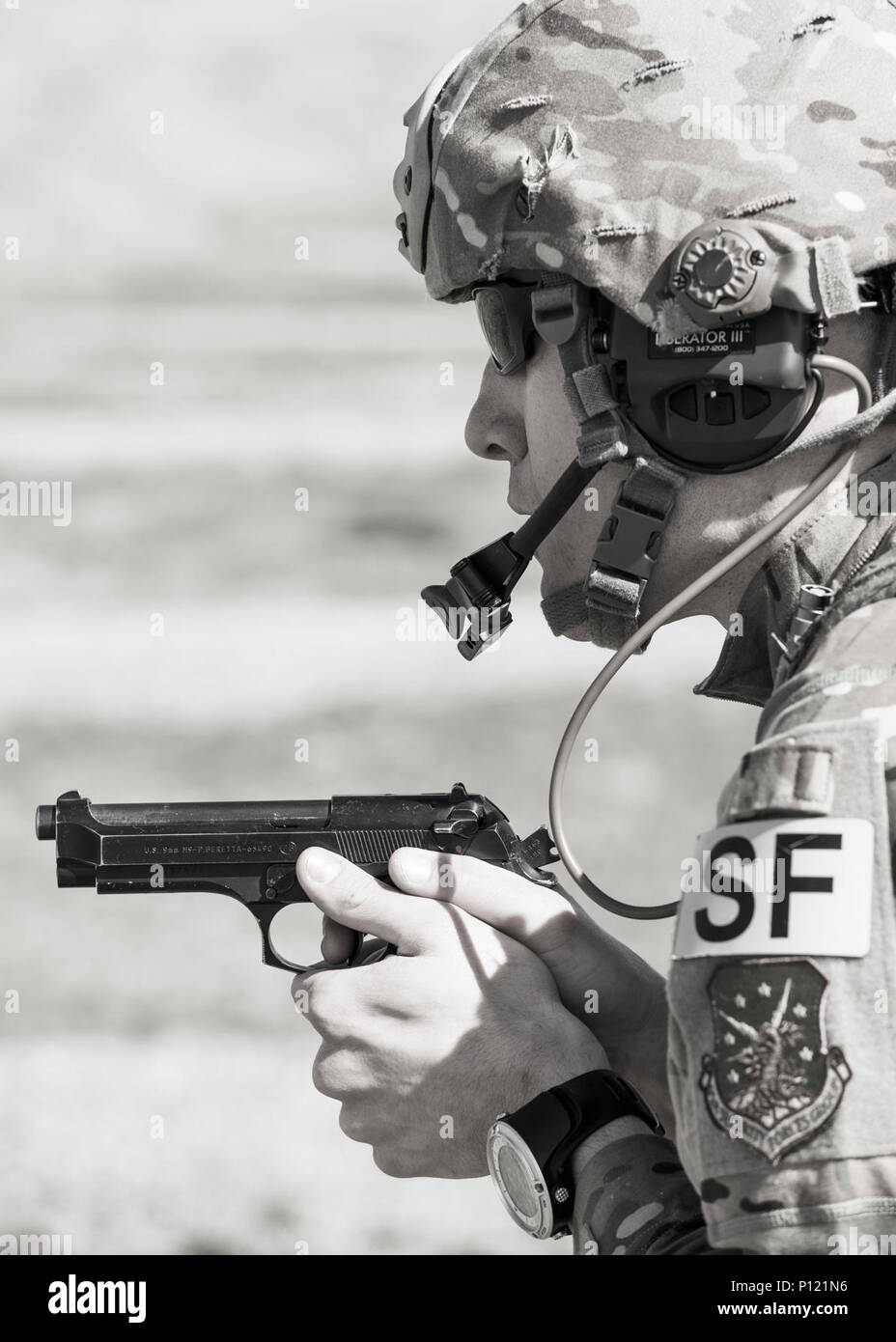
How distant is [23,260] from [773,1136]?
668 inches

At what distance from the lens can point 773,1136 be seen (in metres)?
2.18

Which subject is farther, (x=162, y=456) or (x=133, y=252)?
(x=133, y=252)

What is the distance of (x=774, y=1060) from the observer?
7.16 ft

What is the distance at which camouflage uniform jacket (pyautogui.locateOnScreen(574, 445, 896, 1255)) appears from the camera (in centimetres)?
217

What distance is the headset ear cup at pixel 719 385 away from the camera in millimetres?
2748

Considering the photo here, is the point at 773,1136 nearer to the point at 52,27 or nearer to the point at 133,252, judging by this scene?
the point at 133,252

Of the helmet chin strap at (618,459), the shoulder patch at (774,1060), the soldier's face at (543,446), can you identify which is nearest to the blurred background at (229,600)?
the soldier's face at (543,446)

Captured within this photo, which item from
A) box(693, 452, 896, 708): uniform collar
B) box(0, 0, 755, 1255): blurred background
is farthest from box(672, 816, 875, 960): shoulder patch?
box(0, 0, 755, 1255): blurred background

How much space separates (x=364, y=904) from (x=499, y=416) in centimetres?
85

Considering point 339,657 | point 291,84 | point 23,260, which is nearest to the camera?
point 339,657

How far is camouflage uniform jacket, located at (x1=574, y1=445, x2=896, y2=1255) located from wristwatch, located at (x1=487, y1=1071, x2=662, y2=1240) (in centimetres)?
43

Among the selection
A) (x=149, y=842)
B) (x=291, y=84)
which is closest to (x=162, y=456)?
(x=291, y=84)

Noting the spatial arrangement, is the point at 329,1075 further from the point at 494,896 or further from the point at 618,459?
the point at 618,459

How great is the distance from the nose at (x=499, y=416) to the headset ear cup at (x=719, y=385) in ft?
0.89
